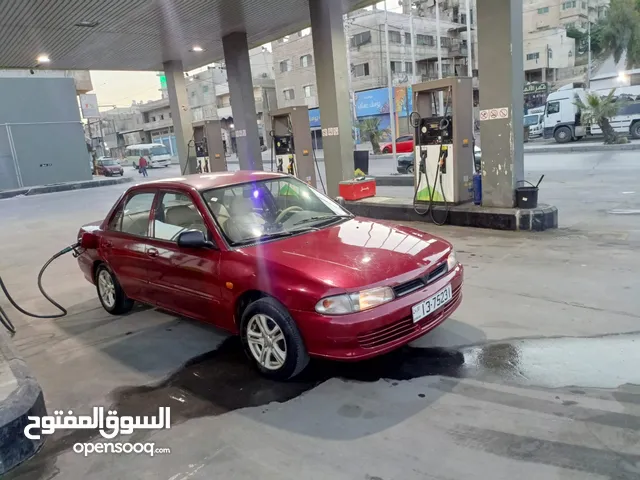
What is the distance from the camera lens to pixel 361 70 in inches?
1592

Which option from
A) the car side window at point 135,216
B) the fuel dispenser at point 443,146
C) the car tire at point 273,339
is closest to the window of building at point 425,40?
the fuel dispenser at point 443,146

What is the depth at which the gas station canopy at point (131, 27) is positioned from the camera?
33.4ft

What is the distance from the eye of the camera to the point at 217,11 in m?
11.2

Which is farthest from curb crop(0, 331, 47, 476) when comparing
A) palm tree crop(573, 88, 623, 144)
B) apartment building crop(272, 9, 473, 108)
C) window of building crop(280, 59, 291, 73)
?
window of building crop(280, 59, 291, 73)

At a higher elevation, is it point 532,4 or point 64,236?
point 532,4

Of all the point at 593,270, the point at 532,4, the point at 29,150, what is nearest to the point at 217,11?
the point at 593,270

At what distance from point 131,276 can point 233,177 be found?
1.39 meters

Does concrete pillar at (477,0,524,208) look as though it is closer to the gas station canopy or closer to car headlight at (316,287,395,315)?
the gas station canopy

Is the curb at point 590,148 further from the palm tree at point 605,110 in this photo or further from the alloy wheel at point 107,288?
the alloy wheel at point 107,288

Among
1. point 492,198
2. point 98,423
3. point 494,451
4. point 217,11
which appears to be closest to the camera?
point 494,451

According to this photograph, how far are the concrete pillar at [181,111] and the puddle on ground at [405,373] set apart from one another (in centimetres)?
1344

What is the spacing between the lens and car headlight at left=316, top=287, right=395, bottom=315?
9.98 ft

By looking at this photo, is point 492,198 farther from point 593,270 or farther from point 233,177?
point 233,177

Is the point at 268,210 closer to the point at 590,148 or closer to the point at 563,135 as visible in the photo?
the point at 590,148
